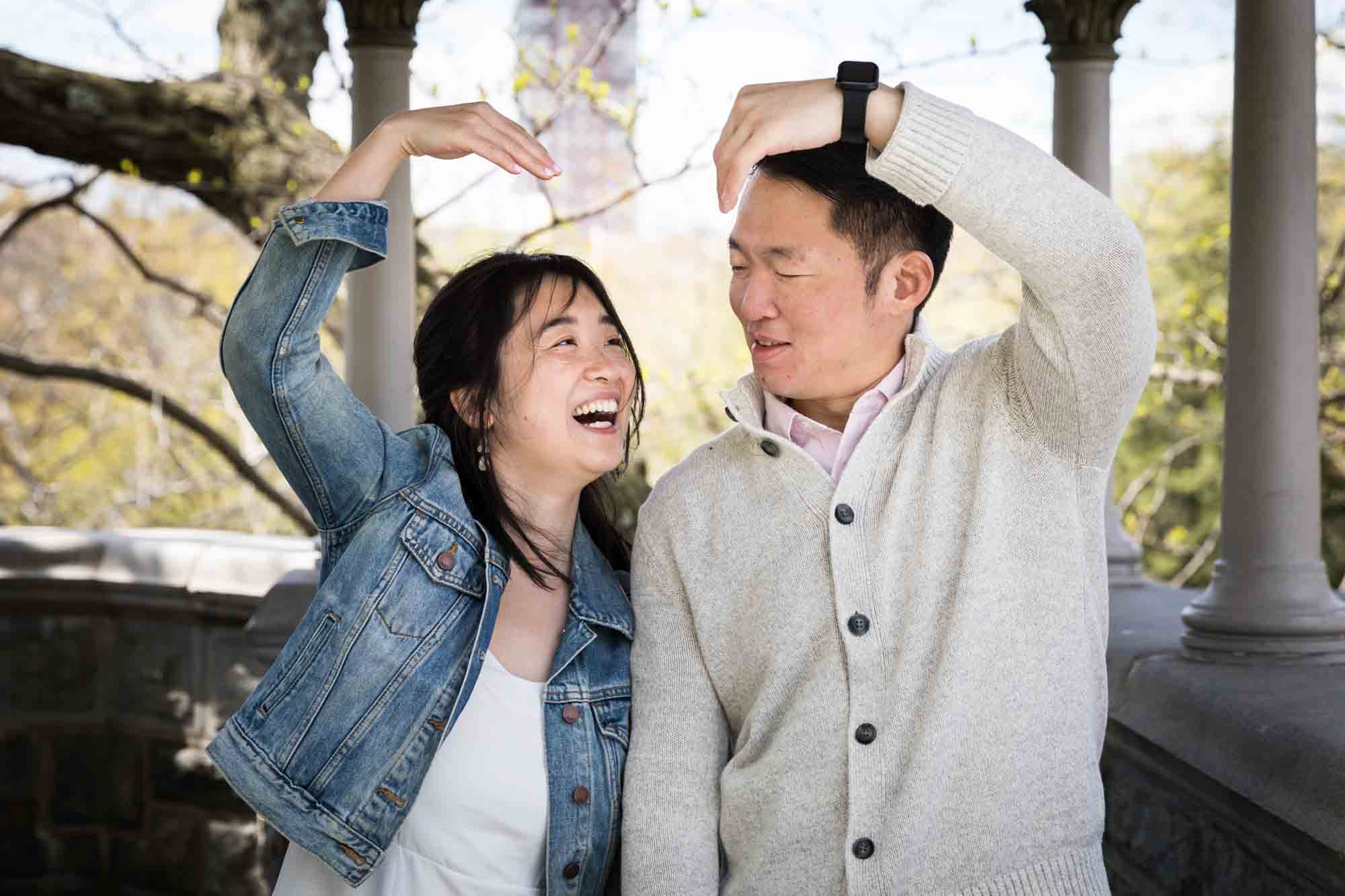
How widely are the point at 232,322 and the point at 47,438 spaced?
35.8ft

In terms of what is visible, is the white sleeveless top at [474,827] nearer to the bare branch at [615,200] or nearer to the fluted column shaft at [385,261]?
the fluted column shaft at [385,261]

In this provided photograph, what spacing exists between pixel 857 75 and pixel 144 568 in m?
3.57

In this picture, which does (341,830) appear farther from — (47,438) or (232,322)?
(47,438)

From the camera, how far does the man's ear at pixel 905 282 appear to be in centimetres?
189

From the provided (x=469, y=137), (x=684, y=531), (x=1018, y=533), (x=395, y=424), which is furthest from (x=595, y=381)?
(x=395, y=424)

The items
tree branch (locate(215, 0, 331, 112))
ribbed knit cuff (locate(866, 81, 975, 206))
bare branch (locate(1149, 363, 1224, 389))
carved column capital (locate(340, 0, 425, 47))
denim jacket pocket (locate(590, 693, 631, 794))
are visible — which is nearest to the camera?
ribbed knit cuff (locate(866, 81, 975, 206))

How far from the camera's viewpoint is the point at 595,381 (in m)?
2.05

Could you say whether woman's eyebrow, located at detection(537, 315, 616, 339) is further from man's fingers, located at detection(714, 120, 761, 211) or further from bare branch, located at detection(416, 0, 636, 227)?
bare branch, located at detection(416, 0, 636, 227)

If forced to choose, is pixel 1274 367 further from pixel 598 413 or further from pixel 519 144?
pixel 519 144

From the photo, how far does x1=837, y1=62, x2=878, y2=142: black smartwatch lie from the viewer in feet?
5.11

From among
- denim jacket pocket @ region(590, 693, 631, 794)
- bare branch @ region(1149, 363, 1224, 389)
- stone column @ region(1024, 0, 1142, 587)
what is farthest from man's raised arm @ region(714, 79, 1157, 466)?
bare branch @ region(1149, 363, 1224, 389)

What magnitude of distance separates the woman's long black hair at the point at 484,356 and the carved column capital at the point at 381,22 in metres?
1.80

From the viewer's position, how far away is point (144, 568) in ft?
14.5

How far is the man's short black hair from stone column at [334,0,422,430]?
2075 mm
